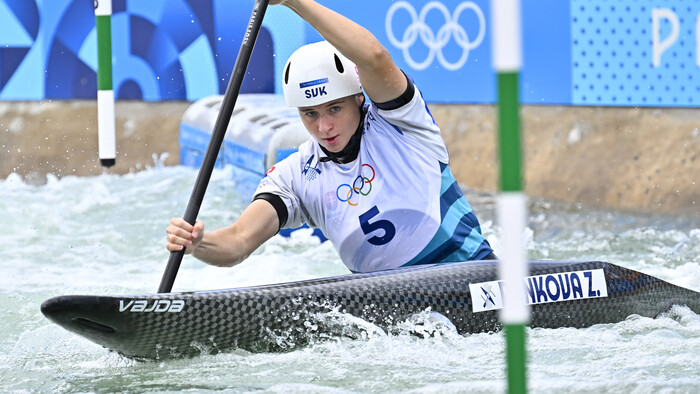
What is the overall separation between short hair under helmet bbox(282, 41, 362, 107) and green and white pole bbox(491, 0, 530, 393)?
187 cm

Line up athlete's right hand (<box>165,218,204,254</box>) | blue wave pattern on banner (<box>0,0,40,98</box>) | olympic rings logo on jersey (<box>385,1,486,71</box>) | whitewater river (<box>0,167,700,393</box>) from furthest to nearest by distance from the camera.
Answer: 1. blue wave pattern on banner (<box>0,0,40,98</box>)
2. olympic rings logo on jersey (<box>385,1,486,71</box>)
3. athlete's right hand (<box>165,218,204,254</box>)
4. whitewater river (<box>0,167,700,393</box>)

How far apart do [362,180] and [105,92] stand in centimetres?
194

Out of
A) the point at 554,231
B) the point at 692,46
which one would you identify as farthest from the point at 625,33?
the point at 554,231

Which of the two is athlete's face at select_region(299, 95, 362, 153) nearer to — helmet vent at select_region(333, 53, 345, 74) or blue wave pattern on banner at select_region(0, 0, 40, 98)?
helmet vent at select_region(333, 53, 345, 74)

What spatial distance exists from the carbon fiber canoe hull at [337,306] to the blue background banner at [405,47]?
4.71m

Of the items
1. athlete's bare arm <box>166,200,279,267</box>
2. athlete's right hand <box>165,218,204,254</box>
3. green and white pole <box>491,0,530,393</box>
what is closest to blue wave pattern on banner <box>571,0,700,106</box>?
athlete's bare arm <box>166,200,279,267</box>

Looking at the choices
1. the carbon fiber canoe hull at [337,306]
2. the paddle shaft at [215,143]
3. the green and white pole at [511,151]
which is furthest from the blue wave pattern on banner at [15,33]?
the green and white pole at [511,151]

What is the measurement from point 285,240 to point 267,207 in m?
3.43

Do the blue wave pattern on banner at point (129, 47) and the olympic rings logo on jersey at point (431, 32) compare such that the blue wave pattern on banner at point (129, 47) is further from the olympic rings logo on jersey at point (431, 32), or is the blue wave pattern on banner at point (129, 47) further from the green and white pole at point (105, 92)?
the green and white pole at point (105, 92)

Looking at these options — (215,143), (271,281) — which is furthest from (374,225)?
(271,281)

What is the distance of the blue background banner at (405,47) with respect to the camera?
861 centimetres

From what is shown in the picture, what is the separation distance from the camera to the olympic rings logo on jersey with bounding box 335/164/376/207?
393cm

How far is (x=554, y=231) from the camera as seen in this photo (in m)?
7.99

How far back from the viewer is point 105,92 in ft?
17.3
